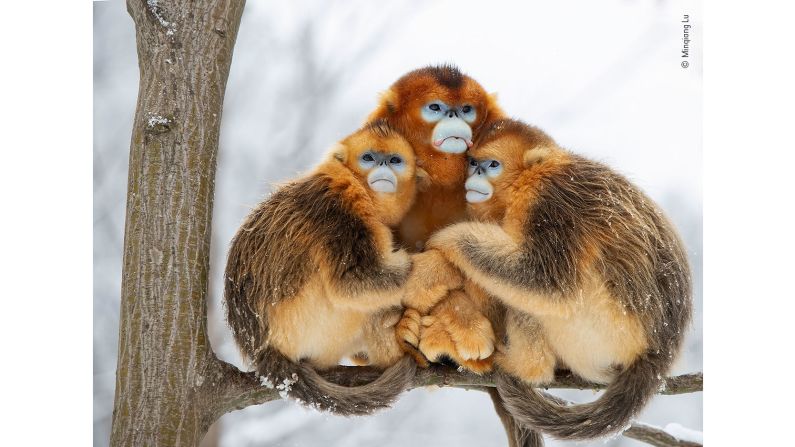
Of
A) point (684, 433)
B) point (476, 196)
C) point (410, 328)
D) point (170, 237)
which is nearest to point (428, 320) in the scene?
point (410, 328)

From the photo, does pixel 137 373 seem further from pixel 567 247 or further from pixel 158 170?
pixel 567 247

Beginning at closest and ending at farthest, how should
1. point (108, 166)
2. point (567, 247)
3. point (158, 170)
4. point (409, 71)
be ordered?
1. point (567, 247)
2. point (158, 170)
3. point (409, 71)
4. point (108, 166)

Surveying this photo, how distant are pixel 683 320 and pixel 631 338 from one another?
25cm

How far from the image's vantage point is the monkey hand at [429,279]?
10.6ft

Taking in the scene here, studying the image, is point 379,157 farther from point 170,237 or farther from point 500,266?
point 170,237

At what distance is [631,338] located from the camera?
3158mm

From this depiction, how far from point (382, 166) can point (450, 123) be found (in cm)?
33

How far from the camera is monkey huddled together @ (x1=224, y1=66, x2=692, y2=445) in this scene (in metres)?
3.12

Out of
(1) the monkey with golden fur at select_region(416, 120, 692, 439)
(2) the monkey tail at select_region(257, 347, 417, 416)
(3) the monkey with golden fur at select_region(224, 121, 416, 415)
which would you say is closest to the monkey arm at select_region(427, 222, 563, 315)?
(1) the monkey with golden fur at select_region(416, 120, 692, 439)

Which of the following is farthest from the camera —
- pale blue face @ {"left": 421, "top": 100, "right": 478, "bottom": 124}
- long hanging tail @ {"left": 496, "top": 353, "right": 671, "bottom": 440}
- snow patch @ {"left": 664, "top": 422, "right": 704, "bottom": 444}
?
snow patch @ {"left": 664, "top": 422, "right": 704, "bottom": 444}

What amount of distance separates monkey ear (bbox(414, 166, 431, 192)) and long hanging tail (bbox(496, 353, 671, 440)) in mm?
861

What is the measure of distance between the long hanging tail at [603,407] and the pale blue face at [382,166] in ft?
2.94

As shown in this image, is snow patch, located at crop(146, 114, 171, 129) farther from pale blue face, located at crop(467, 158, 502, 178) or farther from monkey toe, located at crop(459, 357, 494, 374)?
monkey toe, located at crop(459, 357, 494, 374)

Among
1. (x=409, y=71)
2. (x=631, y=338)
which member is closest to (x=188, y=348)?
(x=409, y=71)
